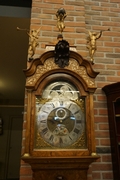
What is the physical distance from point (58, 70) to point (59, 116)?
0.32 metres

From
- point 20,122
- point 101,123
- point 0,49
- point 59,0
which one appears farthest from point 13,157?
point 59,0

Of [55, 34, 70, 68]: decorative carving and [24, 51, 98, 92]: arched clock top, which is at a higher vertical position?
[55, 34, 70, 68]: decorative carving

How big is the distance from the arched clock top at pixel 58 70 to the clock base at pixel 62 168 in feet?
1.55

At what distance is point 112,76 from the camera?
1.74 meters

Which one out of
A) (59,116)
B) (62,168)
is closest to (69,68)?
(59,116)

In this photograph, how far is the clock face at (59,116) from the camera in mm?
1197

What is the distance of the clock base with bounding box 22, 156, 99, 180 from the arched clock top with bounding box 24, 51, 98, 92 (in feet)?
1.55

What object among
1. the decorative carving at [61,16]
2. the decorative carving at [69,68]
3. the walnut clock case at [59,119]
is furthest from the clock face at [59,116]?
the decorative carving at [61,16]

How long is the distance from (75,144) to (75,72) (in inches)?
19.2

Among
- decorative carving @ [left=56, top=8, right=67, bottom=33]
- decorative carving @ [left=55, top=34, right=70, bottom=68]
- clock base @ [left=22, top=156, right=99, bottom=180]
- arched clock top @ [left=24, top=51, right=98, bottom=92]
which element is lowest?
clock base @ [left=22, top=156, right=99, bottom=180]

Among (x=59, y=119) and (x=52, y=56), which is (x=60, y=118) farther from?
(x=52, y=56)

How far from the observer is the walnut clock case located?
116 centimetres

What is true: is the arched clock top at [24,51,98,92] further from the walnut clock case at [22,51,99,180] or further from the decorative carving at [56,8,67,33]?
the decorative carving at [56,8,67,33]

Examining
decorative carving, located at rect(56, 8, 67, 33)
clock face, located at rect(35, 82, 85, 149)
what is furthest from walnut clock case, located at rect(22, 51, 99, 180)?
decorative carving, located at rect(56, 8, 67, 33)
